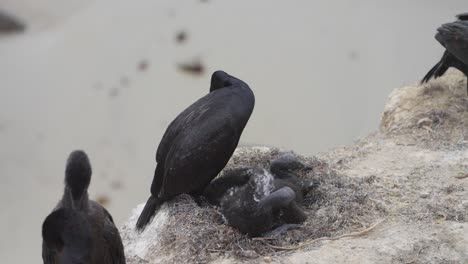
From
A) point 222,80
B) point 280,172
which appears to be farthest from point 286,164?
point 222,80

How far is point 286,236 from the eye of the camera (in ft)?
14.8

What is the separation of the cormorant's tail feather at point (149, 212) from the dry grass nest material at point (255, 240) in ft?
0.40

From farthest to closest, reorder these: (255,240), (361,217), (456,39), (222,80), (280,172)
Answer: (456,39) → (222,80) → (280,172) → (361,217) → (255,240)

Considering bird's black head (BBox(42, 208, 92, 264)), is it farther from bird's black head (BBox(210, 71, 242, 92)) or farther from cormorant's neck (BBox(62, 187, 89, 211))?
bird's black head (BBox(210, 71, 242, 92))

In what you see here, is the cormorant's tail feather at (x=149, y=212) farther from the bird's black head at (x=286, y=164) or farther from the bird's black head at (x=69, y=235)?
the bird's black head at (x=69, y=235)

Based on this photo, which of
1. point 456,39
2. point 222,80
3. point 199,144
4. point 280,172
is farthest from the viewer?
point 456,39

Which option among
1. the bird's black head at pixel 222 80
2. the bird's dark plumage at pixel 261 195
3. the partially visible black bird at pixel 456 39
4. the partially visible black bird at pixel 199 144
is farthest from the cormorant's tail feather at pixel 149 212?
the partially visible black bird at pixel 456 39

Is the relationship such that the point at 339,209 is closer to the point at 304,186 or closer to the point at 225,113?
the point at 304,186

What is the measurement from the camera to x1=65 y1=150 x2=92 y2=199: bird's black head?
351 centimetres

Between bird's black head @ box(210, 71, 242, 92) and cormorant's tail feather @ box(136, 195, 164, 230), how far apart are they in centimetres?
92

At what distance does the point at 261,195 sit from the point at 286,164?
0.45m

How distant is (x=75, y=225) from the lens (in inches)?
141

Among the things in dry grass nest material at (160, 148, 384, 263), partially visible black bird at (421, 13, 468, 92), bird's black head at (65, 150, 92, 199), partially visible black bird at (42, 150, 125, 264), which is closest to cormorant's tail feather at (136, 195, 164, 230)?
dry grass nest material at (160, 148, 384, 263)

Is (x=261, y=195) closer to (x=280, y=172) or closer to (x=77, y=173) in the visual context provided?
(x=280, y=172)
